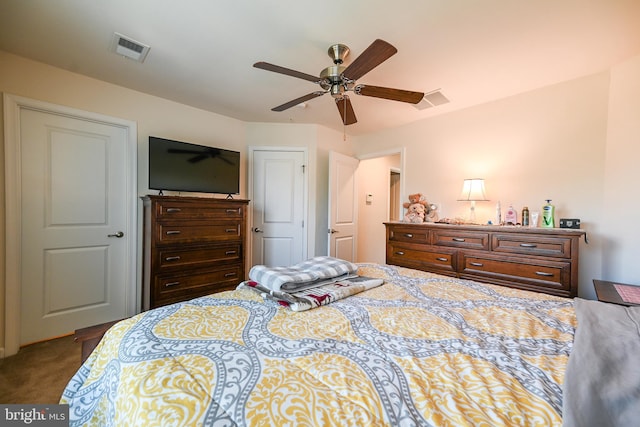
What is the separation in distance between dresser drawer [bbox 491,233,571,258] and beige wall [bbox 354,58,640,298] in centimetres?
51

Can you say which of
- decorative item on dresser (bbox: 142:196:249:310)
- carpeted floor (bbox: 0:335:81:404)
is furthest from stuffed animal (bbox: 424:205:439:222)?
carpeted floor (bbox: 0:335:81:404)

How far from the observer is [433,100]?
279 centimetres

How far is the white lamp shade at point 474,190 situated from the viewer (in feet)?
8.95

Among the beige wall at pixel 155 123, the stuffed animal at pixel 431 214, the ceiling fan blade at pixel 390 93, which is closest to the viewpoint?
the ceiling fan blade at pixel 390 93

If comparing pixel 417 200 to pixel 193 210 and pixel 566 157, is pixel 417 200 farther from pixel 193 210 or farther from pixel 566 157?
pixel 193 210

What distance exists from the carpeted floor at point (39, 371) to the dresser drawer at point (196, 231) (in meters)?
1.07

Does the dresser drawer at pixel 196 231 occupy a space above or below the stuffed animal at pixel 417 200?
below

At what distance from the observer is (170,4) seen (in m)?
1.55

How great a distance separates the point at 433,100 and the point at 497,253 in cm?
169

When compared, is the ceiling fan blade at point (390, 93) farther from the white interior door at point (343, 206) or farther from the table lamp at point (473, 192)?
the white interior door at point (343, 206)

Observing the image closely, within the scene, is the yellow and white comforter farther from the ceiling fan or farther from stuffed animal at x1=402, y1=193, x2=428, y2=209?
stuffed animal at x1=402, y1=193, x2=428, y2=209

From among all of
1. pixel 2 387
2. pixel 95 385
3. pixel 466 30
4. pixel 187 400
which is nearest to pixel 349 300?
pixel 187 400

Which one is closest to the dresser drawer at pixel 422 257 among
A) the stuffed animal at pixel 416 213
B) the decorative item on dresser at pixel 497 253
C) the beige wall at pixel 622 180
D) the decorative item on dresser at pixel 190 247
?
the decorative item on dresser at pixel 497 253

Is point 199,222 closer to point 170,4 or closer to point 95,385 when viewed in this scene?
point 170,4
